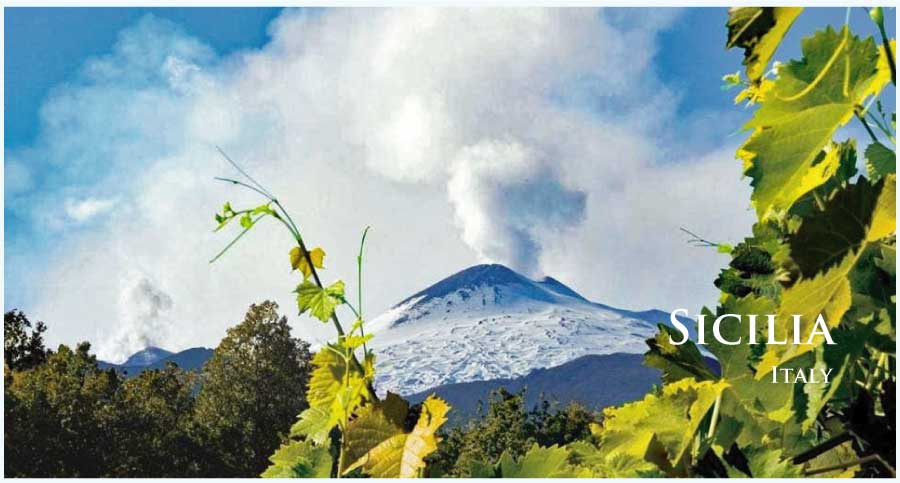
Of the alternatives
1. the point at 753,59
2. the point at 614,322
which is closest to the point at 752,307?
the point at 753,59

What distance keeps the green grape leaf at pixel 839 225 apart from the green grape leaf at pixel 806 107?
0.03 meters

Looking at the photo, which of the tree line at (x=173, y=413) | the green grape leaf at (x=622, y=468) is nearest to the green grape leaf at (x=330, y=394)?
the green grape leaf at (x=622, y=468)

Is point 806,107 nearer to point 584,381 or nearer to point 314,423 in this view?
point 314,423

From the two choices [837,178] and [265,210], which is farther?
[837,178]

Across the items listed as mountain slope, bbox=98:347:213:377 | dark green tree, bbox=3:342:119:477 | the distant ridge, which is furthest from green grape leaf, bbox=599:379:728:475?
mountain slope, bbox=98:347:213:377

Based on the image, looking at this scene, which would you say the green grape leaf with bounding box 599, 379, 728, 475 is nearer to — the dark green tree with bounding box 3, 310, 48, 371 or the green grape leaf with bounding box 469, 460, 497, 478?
the green grape leaf with bounding box 469, 460, 497, 478

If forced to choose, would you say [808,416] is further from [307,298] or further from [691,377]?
[307,298]

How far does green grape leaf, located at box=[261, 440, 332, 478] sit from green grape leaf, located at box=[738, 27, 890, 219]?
0.77ft

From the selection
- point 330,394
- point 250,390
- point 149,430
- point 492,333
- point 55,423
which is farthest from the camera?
point 492,333

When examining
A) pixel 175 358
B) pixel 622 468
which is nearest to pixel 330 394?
pixel 622 468

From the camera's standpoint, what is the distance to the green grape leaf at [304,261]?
1.46 feet

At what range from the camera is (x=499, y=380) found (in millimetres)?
69938

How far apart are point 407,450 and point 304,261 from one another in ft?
0.34

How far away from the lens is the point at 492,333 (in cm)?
Answer: 7212
